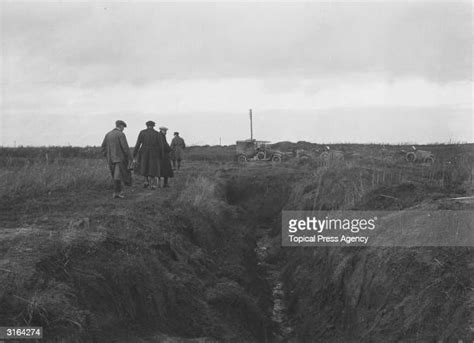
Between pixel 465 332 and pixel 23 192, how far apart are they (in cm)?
858

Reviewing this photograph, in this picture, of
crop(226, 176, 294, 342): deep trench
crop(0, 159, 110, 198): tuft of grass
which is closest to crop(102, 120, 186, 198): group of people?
crop(0, 159, 110, 198): tuft of grass

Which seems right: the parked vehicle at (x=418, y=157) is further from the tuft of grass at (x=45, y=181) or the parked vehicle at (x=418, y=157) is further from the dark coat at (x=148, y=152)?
the tuft of grass at (x=45, y=181)

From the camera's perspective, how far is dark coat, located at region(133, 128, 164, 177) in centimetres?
1298

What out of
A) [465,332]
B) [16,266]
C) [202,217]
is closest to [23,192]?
[202,217]

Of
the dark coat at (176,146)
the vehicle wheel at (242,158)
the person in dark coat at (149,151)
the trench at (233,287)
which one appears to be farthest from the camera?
the vehicle wheel at (242,158)

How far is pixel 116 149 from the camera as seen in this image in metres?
11.1

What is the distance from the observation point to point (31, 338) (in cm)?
398

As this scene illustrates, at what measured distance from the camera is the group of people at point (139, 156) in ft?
36.4

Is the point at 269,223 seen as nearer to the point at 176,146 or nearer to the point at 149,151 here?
the point at 149,151

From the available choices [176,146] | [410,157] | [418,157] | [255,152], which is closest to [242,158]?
[255,152]

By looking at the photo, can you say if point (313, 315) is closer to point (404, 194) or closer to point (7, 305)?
point (404, 194)

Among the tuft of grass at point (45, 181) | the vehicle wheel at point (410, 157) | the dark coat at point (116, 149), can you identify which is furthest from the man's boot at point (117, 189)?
the vehicle wheel at point (410, 157)

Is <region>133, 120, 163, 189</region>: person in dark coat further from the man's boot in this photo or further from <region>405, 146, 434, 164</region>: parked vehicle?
<region>405, 146, 434, 164</region>: parked vehicle

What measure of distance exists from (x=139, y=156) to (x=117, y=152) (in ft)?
6.59
